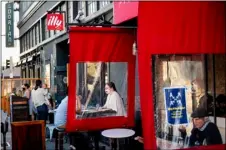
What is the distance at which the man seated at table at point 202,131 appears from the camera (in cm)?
611

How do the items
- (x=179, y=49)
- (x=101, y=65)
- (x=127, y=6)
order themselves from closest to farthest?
(x=179, y=49) → (x=127, y=6) → (x=101, y=65)

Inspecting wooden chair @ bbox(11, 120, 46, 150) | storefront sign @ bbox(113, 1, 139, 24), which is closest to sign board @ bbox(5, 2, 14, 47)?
wooden chair @ bbox(11, 120, 46, 150)

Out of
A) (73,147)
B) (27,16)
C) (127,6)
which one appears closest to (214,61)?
(127,6)

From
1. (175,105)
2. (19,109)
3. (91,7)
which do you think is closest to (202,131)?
(175,105)

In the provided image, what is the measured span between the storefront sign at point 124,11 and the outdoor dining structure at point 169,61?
1.27 feet

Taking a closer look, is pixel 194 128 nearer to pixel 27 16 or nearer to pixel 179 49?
pixel 179 49

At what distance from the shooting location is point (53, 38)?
21500 mm

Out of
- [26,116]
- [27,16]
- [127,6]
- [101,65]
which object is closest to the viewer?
[127,6]

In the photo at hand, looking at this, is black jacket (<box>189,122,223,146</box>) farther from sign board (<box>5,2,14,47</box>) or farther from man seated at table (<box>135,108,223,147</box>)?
sign board (<box>5,2,14,47</box>)

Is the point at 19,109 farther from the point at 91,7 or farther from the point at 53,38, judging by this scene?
the point at 53,38

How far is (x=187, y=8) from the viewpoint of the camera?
598 cm

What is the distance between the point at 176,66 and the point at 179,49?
1.42ft

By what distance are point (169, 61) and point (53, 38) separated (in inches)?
633

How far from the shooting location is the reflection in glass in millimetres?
7484
